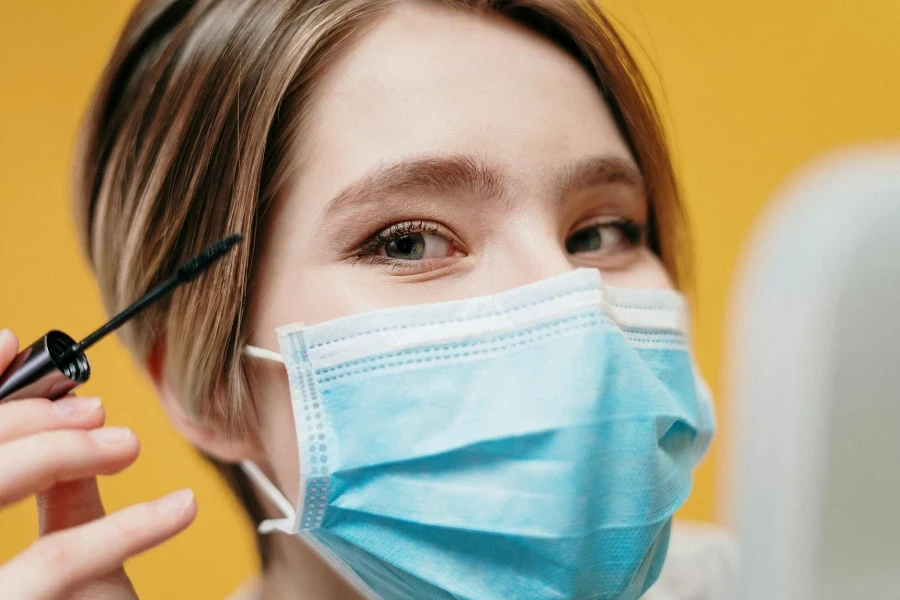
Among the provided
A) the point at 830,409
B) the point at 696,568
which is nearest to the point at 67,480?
the point at 696,568

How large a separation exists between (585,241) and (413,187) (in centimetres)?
29

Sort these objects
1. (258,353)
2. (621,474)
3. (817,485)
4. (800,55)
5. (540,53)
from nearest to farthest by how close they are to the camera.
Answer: (621,474) → (258,353) → (540,53) → (817,485) → (800,55)

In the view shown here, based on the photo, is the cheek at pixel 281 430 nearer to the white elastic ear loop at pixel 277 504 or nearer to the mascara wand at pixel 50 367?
the white elastic ear loop at pixel 277 504

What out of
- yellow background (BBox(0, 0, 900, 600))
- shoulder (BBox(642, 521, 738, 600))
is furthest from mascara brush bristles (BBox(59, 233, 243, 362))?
shoulder (BBox(642, 521, 738, 600))

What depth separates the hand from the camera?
2.14 ft

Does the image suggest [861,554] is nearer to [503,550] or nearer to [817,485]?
[817,485]

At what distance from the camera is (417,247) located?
2.90 ft

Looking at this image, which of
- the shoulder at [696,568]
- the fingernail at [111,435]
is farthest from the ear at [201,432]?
the shoulder at [696,568]

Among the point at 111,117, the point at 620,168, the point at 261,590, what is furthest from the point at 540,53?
the point at 261,590

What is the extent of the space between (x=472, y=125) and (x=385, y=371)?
28 centimetres

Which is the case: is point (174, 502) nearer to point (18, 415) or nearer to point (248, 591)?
point (18, 415)

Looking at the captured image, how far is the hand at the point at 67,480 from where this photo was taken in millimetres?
653

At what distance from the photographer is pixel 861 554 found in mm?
1567

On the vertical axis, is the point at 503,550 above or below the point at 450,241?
below
